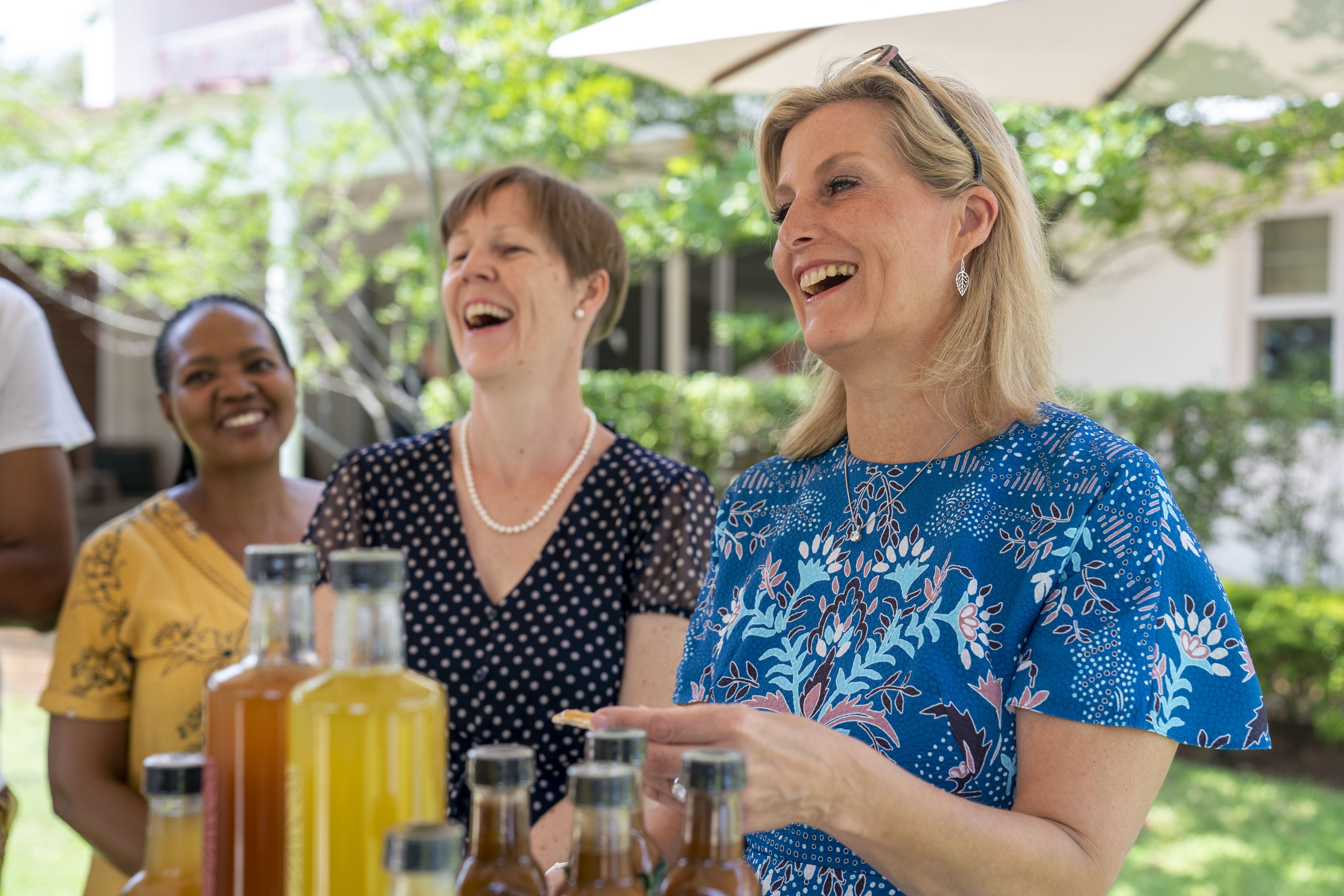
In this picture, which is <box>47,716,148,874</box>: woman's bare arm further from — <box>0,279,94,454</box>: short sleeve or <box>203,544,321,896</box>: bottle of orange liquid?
<box>203,544,321,896</box>: bottle of orange liquid

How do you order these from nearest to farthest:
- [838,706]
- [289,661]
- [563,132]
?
1. [289,661]
2. [838,706]
3. [563,132]

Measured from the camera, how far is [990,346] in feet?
6.23

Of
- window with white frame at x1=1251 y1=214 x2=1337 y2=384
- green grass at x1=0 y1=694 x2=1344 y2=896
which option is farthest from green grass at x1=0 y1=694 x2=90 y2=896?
window with white frame at x1=1251 y1=214 x2=1337 y2=384

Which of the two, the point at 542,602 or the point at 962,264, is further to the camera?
the point at 542,602

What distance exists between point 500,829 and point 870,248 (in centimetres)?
121

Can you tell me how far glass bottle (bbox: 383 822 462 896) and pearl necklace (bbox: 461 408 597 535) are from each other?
185cm

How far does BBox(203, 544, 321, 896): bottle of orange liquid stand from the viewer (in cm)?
95

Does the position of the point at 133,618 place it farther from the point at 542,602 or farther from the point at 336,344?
the point at 336,344

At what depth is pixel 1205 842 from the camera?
5383mm

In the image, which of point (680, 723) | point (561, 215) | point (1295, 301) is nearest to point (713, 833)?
point (680, 723)

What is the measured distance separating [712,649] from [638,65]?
1800mm

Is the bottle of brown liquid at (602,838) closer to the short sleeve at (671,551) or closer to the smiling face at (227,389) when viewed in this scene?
the short sleeve at (671,551)

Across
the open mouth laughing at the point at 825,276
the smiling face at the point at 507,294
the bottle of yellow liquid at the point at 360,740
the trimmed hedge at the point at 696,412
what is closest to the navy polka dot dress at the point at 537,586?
the smiling face at the point at 507,294

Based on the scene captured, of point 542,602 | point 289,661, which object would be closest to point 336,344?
point 542,602
